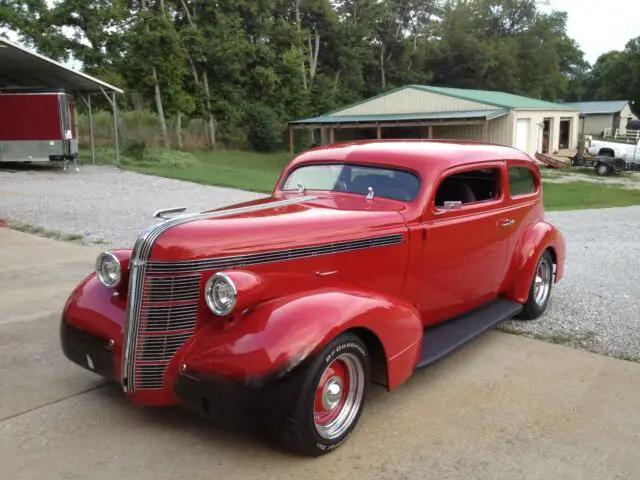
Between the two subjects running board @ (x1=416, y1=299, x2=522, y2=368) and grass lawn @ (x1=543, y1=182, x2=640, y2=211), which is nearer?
running board @ (x1=416, y1=299, x2=522, y2=368)

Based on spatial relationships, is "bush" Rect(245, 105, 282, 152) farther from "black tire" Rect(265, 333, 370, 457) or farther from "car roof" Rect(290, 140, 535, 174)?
"black tire" Rect(265, 333, 370, 457)

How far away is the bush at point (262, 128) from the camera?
4022 cm

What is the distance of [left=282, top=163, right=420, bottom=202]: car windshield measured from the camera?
4.24m

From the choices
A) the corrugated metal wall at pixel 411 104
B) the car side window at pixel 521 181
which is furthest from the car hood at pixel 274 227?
the corrugated metal wall at pixel 411 104

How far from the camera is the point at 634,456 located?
125 inches

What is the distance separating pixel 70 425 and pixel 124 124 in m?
35.0

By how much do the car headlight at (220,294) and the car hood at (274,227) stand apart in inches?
7.2

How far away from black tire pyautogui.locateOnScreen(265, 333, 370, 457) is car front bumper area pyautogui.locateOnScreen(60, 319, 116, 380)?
111cm

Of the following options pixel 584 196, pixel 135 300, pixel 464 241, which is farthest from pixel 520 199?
pixel 584 196

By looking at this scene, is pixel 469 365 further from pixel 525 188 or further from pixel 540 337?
pixel 525 188

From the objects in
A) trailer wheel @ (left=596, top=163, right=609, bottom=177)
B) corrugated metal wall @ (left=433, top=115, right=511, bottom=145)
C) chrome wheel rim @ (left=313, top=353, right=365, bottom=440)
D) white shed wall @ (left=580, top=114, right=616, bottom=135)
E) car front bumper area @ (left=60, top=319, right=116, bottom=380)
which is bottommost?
trailer wheel @ (left=596, top=163, right=609, bottom=177)

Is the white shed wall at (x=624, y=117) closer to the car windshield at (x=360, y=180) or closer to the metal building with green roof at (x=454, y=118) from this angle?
the metal building with green roof at (x=454, y=118)

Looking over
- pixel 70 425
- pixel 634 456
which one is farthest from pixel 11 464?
pixel 634 456

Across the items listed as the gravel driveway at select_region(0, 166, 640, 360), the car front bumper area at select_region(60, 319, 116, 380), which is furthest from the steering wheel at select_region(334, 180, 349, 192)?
the gravel driveway at select_region(0, 166, 640, 360)
